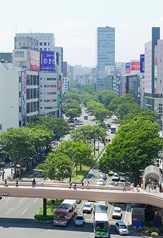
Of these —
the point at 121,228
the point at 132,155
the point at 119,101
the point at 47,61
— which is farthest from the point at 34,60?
the point at 121,228

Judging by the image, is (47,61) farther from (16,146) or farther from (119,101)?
(119,101)

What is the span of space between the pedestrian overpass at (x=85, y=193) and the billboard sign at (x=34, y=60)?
67712mm

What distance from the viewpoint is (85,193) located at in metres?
52.3

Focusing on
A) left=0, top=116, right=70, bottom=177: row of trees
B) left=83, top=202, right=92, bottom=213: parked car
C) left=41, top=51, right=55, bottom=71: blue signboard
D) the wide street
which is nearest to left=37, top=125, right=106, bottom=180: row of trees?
the wide street

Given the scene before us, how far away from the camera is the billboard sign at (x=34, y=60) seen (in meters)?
117

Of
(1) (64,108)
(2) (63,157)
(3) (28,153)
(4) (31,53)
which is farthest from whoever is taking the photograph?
(1) (64,108)

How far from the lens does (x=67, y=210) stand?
173ft

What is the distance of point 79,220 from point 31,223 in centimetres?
687

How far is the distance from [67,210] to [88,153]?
23535 mm

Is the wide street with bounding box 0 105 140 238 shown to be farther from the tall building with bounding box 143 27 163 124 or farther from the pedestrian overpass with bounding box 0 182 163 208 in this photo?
the tall building with bounding box 143 27 163 124

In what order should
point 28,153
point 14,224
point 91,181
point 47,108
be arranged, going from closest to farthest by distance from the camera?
point 14,224, point 91,181, point 28,153, point 47,108

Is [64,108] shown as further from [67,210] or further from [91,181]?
[67,210]

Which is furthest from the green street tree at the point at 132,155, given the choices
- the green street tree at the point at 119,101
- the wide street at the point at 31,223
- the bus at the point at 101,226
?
the green street tree at the point at 119,101

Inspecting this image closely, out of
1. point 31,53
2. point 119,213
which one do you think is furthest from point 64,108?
point 119,213
